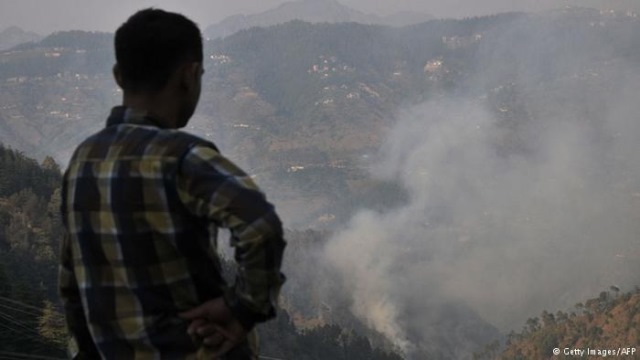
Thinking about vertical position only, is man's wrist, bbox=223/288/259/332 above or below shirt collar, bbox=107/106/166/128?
below

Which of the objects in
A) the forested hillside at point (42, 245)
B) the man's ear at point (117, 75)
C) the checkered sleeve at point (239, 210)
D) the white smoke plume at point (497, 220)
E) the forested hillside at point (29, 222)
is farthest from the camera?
the white smoke plume at point (497, 220)

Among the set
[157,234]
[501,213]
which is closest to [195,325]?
[157,234]

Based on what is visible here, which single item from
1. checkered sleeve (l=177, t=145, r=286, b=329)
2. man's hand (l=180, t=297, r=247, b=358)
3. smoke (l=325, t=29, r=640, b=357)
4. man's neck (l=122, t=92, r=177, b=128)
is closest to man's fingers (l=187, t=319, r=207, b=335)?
man's hand (l=180, t=297, r=247, b=358)

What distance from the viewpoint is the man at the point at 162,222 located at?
1.40 m

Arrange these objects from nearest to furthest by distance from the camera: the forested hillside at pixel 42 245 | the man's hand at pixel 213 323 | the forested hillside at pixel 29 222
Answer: the man's hand at pixel 213 323 → the forested hillside at pixel 29 222 → the forested hillside at pixel 42 245

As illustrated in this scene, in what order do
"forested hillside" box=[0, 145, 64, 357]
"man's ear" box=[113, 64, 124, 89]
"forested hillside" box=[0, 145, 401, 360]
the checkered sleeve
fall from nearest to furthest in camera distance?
the checkered sleeve
"man's ear" box=[113, 64, 124, 89]
"forested hillside" box=[0, 145, 64, 357]
"forested hillside" box=[0, 145, 401, 360]

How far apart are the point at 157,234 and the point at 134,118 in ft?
0.87

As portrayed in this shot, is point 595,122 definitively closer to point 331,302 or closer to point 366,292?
point 366,292

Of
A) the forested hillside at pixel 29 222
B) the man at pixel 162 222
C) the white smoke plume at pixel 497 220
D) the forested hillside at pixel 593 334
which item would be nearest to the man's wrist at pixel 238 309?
the man at pixel 162 222

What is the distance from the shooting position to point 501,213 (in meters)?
120

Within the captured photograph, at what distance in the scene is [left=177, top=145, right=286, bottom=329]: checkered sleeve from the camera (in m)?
1.38

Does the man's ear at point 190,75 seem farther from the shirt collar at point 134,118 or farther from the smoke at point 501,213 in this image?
the smoke at point 501,213

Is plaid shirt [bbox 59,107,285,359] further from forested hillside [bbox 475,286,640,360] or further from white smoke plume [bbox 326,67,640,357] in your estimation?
white smoke plume [bbox 326,67,640,357]

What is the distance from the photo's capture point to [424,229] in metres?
122
